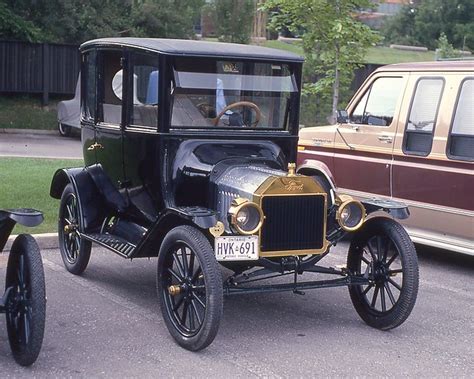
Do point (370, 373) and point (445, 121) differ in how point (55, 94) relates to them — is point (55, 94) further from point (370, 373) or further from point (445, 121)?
point (370, 373)

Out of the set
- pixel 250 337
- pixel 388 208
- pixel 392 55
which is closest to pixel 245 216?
pixel 250 337

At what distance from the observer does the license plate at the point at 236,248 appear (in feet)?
18.2

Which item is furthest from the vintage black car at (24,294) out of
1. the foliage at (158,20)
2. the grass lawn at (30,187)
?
the foliage at (158,20)

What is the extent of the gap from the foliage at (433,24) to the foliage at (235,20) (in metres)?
9.53

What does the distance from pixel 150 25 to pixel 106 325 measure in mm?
19876

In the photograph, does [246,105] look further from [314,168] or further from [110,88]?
[314,168]

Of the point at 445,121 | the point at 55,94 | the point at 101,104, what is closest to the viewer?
the point at 101,104

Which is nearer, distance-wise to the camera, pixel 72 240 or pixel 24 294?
pixel 24 294

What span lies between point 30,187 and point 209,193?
5200 millimetres

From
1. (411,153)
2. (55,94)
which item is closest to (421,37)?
(55,94)

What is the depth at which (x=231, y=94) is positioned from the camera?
674cm

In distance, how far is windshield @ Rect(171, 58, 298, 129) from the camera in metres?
6.47

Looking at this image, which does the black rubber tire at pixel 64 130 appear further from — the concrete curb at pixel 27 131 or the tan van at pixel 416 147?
the tan van at pixel 416 147

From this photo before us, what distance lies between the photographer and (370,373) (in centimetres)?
526
